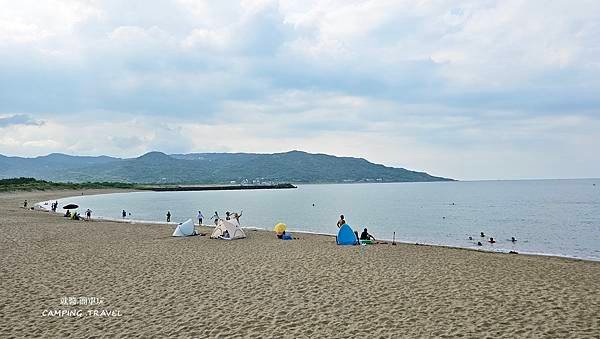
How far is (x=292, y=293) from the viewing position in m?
10.8

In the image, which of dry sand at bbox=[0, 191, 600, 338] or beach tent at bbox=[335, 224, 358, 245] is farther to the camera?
beach tent at bbox=[335, 224, 358, 245]

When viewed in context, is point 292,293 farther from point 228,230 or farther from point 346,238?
point 228,230

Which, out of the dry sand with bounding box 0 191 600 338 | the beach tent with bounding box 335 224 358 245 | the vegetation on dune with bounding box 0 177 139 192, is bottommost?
the dry sand with bounding box 0 191 600 338

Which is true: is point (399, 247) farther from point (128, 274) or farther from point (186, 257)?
point (128, 274)

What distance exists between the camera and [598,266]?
1694cm

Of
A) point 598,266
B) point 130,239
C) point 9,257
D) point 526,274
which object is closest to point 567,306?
point 526,274

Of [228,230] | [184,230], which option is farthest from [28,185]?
[228,230]

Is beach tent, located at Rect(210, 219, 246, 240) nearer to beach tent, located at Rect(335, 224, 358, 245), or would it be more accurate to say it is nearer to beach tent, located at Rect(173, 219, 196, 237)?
beach tent, located at Rect(173, 219, 196, 237)

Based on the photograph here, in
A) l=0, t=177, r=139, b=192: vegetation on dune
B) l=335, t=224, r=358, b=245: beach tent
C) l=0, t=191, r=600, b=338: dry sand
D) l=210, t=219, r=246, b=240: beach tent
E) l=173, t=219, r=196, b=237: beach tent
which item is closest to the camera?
l=0, t=191, r=600, b=338: dry sand

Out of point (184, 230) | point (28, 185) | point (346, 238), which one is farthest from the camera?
point (28, 185)

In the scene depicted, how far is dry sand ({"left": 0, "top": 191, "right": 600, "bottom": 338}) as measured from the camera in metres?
8.17

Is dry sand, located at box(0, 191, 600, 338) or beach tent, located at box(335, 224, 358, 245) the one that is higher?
beach tent, located at box(335, 224, 358, 245)

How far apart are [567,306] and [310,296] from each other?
5.84 metres

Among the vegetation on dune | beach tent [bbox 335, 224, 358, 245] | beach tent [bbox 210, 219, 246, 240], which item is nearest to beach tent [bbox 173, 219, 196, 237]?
beach tent [bbox 210, 219, 246, 240]
